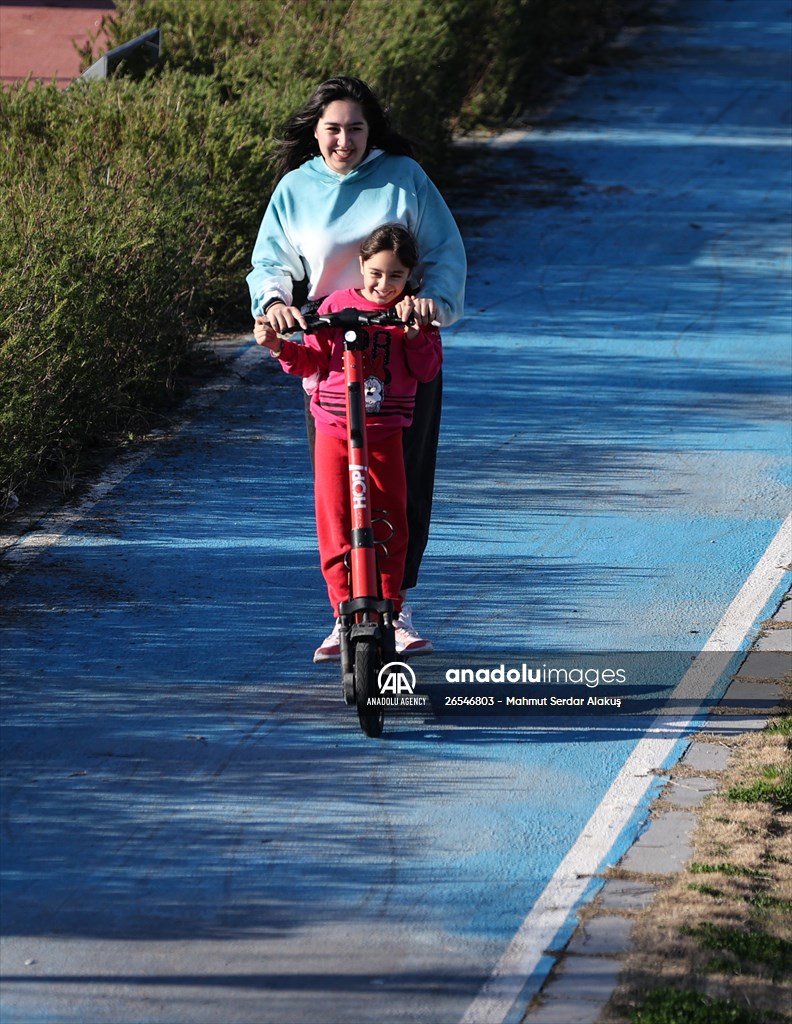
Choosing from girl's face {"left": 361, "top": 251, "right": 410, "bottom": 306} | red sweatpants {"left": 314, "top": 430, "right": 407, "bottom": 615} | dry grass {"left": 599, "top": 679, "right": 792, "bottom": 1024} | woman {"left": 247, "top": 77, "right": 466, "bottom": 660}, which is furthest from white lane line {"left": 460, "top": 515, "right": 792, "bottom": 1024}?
girl's face {"left": 361, "top": 251, "right": 410, "bottom": 306}

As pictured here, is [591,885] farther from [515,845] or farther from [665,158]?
[665,158]

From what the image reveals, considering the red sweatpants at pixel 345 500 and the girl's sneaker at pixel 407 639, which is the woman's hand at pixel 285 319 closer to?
the red sweatpants at pixel 345 500

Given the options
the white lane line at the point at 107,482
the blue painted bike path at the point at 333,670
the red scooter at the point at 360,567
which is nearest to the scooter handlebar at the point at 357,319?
the red scooter at the point at 360,567

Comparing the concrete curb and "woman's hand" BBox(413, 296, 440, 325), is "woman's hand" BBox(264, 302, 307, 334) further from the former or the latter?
A: the concrete curb

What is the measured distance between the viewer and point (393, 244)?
5.42m

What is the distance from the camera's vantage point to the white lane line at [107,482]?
7.03 metres

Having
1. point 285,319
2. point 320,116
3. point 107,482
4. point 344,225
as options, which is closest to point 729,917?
point 285,319

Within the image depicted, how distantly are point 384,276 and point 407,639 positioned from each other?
141 centimetres

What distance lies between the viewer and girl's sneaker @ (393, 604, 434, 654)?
6074 mm

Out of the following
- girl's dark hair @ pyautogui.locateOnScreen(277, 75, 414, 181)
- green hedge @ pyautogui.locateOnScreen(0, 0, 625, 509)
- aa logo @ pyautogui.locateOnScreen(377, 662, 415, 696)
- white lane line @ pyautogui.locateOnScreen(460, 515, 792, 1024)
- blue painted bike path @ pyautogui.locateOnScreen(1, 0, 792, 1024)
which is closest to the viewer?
white lane line @ pyautogui.locateOnScreen(460, 515, 792, 1024)

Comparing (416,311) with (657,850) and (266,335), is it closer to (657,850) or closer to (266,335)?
(266,335)

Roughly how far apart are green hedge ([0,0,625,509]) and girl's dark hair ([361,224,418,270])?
2.26 meters

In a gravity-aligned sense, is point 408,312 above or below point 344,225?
below

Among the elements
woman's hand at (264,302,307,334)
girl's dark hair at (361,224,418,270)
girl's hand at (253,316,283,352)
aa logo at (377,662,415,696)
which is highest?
girl's dark hair at (361,224,418,270)
